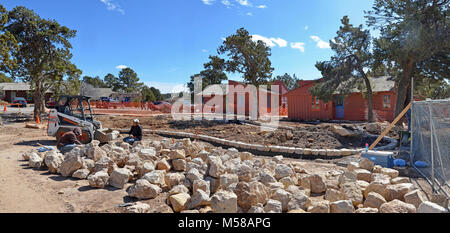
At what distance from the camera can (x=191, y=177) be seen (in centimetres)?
479

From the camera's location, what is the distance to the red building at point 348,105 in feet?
64.1

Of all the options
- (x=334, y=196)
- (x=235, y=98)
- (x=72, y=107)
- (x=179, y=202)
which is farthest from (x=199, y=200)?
(x=235, y=98)

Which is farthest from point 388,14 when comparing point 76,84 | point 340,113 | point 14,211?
point 76,84

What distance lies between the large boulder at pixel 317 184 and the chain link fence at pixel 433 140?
1.91m

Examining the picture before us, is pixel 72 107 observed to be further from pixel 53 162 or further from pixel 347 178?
pixel 347 178

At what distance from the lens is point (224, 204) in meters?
3.66

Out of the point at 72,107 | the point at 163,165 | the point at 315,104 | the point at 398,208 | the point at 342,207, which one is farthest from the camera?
the point at 315,104

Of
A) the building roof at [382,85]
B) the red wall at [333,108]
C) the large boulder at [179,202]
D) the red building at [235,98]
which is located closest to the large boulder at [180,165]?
the large boulder at [179,202]

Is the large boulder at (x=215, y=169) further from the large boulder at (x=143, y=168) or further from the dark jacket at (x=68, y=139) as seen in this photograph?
the dark jacket at (x=68, y=139)

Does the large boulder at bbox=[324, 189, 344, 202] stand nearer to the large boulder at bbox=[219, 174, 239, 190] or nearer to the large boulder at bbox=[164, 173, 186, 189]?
the large boulder at bbox=[219, 174, 239, 190]

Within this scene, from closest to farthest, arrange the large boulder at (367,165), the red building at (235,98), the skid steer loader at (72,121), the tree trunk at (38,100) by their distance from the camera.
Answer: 1. the large boulder at (367,165)
2. the skid steer loader at (72,121)
3. the tree trunk at (38,100)
4. the red building at (235,98)

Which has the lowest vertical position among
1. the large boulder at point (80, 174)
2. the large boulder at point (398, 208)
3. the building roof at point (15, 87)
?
the large boulder at point (398, 208)

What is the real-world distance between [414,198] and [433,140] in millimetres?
1880

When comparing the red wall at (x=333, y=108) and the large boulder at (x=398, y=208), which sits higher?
the red wall at (x=333, y=108)
